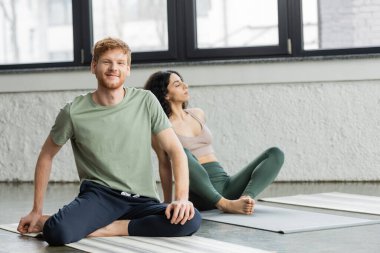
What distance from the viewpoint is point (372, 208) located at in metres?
4.14

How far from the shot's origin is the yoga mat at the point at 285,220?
3.52 meters

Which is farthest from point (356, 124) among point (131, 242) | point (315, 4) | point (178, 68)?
point (131, 242)

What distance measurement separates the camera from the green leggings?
13.2 ft

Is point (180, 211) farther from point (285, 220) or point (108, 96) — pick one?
point (285, 220)

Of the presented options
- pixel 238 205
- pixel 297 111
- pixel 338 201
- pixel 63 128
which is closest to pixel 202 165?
pixel 238 205

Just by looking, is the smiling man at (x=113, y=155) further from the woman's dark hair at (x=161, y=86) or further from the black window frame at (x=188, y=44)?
the black window frame at (x=188, y=44)

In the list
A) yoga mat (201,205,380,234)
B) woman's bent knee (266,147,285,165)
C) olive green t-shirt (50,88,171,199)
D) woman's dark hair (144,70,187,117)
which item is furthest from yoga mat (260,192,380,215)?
olive green t-shirt (50,88,171,199)

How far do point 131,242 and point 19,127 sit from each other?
3153 mm

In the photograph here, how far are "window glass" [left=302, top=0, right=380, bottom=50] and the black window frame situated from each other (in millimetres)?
50

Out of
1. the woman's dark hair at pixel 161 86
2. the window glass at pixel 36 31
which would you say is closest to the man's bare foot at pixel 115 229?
the woman's dark hair at pixel 161 86

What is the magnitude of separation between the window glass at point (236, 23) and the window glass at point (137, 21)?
254mm

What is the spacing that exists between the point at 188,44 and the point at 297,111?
0.85 metres

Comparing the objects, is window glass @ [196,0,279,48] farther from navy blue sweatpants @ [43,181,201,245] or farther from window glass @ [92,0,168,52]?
navy blue sweatpants @ [43,181,201,245]

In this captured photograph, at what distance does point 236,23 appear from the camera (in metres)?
5.82
